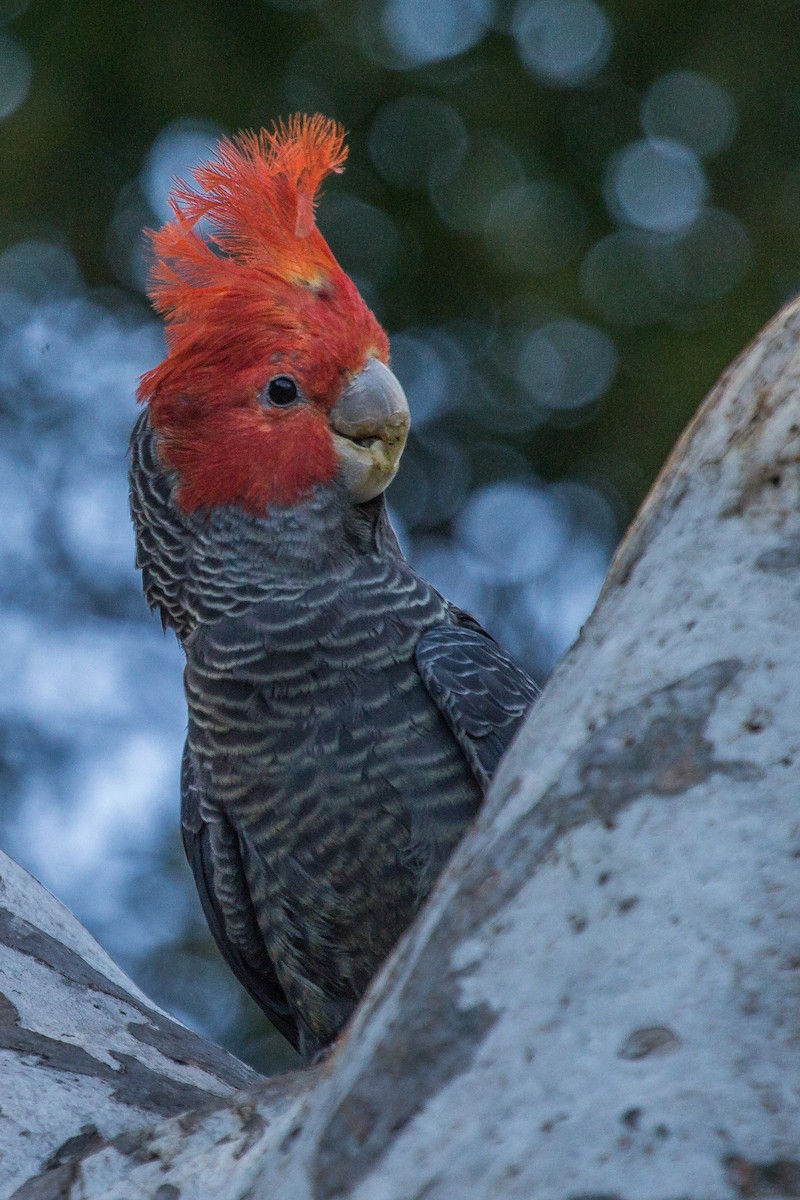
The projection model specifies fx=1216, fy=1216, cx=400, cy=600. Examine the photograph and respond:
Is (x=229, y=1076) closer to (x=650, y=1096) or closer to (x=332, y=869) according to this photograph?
(x=332, y=869)

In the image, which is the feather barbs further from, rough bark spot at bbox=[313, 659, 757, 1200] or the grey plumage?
rough bark spot at bbox=[313, 659, 757, 1200]

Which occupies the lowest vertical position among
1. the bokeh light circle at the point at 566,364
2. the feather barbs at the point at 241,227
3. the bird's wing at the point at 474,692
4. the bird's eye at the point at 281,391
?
the bird's wing at the point at 474,692

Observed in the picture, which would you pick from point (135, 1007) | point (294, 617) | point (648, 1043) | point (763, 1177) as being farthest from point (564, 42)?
point (763, 1177)

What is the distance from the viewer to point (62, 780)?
724cm

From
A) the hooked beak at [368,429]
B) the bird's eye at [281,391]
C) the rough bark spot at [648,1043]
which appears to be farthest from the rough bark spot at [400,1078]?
the bird's eye at [281,391]

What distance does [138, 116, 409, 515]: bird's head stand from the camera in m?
3.34

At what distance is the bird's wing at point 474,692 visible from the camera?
317 centimetres

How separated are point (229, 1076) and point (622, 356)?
4817mm

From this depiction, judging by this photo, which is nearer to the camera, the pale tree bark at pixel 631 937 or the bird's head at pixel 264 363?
the pale tree bark at pixel 631 937

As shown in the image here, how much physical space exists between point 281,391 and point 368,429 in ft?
0.86

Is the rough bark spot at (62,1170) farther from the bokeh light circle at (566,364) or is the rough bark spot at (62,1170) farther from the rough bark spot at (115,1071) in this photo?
the bokeh light circle at (566,364)

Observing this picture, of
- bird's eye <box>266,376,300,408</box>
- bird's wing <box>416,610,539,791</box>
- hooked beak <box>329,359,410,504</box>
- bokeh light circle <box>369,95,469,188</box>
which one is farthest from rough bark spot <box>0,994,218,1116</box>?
bokeh light circle <box>369,95,469,188</box>

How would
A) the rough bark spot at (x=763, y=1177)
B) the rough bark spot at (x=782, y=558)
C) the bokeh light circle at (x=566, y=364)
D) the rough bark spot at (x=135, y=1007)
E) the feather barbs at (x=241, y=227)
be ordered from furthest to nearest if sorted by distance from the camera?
1. the bokeh light circle at (x=566, y=364)
2. the feather barbs at (x=241, y=227)
3. the rough bark spot at (x=135, y=1007)
4. the rough bark spot at (x=782, y=558)
5. the rough bark spot at (x=763, y=1177)

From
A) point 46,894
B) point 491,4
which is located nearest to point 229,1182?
point 46,894
